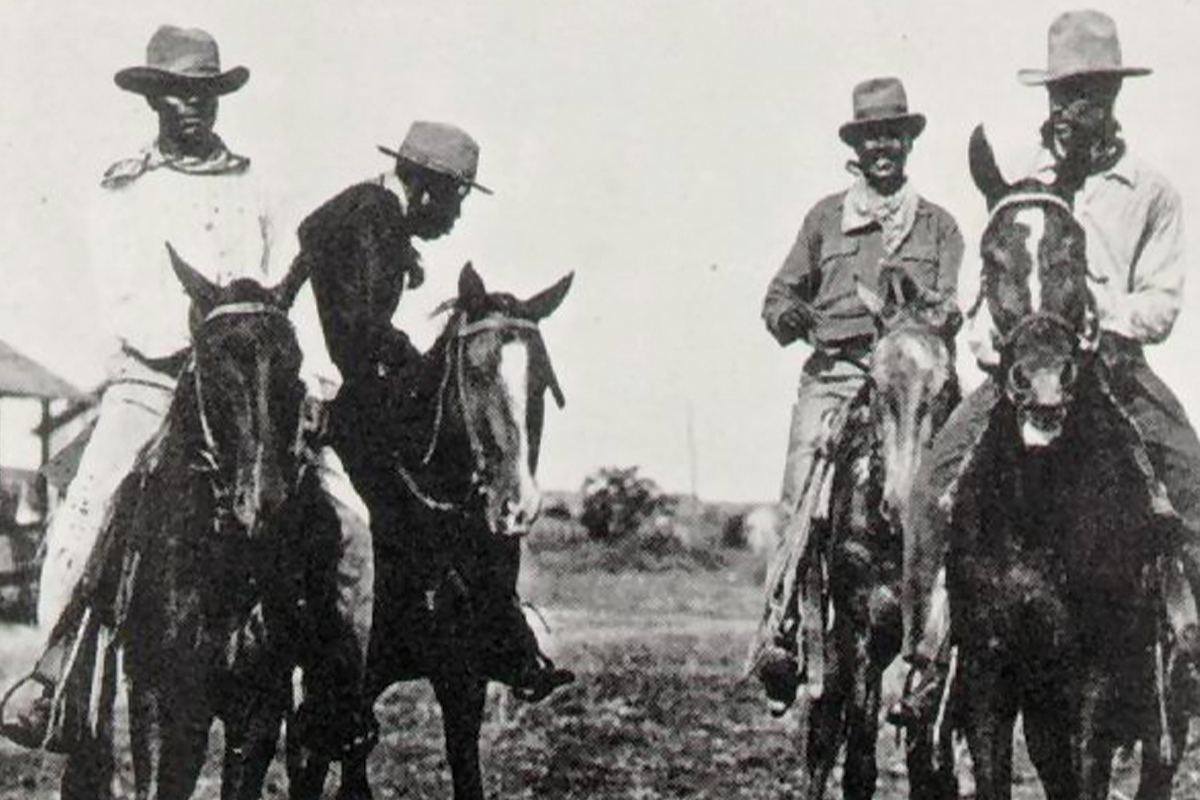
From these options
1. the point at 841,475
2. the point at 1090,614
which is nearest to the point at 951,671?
the point at 1090,614

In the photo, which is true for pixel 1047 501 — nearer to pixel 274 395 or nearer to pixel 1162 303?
pixel 1162 303

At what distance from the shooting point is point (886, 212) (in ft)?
34.4

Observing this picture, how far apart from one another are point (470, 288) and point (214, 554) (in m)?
1.61

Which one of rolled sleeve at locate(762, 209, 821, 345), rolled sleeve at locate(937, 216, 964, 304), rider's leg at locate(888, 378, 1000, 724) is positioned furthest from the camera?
rolled sleeve at locate(762, 209, 821, 345)

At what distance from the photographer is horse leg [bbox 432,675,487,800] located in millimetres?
8586

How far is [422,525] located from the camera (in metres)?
8.59

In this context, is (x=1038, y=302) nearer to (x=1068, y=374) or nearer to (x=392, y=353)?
(x=1068, y=374)

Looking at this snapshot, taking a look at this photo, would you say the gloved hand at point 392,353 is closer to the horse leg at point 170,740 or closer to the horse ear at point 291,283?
the horse ear at point 291,283

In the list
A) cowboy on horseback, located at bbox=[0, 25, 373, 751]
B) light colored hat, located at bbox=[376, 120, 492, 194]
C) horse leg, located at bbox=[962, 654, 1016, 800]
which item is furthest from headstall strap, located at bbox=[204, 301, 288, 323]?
horse leg, located at bbox=[962, 654, 1016, 800]

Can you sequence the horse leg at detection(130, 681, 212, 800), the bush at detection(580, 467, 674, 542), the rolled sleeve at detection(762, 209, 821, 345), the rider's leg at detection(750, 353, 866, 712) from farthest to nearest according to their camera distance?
the bush at detection(580, 467, 674, 542)
the rolled sleeve at detection(762, 209, 821, 345)
the rider's leg at detection(750, 353, 866, 712)
the horse leg at detection(130, 681, 212, 800)

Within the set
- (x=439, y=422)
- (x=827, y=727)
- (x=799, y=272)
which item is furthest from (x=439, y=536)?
(x=799, y=272)

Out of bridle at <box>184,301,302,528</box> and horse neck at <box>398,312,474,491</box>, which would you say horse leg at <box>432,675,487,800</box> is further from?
bridle at <box>184,301,302,528</box>

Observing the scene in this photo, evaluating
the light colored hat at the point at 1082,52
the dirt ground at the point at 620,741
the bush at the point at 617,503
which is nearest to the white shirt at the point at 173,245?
the dirt ground at the point at 620,741

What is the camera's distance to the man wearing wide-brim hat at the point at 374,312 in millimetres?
8547
